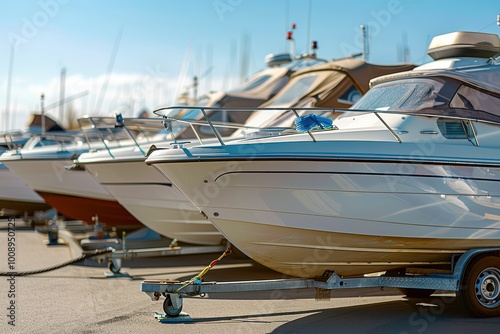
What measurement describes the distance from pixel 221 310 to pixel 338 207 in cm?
177

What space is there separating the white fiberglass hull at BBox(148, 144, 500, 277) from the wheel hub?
334 mm

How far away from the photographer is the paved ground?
654cm

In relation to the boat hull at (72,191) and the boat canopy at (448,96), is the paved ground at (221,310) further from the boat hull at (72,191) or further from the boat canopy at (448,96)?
the boat hull at (72,191)

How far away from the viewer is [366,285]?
6801 millimetres

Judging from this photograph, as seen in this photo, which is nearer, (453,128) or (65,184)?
(453,128)

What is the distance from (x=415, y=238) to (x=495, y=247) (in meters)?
0.93

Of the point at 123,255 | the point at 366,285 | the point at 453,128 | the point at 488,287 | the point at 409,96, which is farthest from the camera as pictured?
the point at 123,255

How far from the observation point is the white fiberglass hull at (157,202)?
33.5 feet

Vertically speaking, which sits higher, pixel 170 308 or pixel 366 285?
pixel 366 285

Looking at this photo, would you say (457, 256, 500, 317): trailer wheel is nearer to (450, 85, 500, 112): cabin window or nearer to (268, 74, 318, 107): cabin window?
(450, 85, 500, 112): cabin window

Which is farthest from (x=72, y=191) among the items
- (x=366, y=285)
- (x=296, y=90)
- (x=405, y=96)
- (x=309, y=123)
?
(x=366, y=285)

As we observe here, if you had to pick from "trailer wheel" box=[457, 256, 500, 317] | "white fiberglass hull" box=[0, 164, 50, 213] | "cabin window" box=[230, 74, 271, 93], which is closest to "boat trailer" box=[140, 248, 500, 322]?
"trailer wheel" box=[457, 256, 500, 317]

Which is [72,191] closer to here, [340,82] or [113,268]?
[113,268]

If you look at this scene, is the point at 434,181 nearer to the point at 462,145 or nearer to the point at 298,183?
the point at 462,145
